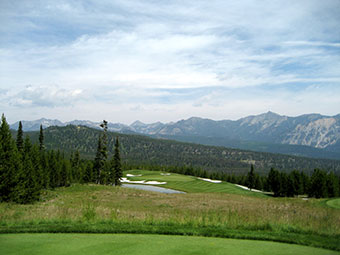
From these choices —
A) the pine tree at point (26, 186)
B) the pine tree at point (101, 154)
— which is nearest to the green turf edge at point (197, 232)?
the pine tree at point (26, 186)

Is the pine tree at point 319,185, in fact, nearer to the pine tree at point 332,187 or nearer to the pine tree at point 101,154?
the pine tree at point 332,187

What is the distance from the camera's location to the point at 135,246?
7.54m

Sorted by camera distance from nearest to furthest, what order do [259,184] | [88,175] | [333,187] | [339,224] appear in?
[339,224] < [333,187] < [88,175] < [259,184]

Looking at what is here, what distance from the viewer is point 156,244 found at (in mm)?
7777

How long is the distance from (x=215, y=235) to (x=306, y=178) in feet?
257

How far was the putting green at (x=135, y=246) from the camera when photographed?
7.10 metres

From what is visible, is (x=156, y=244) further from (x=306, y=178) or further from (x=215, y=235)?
(x=306, y=178)

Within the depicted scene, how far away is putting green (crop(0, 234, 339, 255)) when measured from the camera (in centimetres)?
710

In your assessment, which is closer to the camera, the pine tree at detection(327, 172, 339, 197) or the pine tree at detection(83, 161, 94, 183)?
the pine tree at detection(327, 172, 339, 197)

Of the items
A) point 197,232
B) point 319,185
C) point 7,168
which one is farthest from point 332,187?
point 197,232

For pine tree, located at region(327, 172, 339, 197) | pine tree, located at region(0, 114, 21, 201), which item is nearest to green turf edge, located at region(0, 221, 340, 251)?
pine tree, located at region(0, 114, 21, 201)

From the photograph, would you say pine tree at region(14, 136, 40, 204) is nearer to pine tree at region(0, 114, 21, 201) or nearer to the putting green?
pine tree at region(0, 114, 21, 201)

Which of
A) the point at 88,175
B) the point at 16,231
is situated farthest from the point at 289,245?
the point at 88,175

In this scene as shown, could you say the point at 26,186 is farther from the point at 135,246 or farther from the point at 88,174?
the point at 88,174
